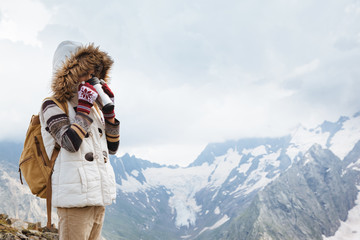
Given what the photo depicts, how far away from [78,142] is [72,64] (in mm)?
1406

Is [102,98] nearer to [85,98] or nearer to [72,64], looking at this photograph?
[85,98]

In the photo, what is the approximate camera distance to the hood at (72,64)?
4.45 meters

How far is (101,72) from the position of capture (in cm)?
527

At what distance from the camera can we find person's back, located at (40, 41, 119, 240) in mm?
4031

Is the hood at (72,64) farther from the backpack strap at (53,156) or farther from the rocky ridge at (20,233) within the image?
the rocky ridge at (20,233)

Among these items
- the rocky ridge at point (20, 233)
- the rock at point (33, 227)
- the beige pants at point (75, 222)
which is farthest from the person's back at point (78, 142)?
the rock at point (33, 227)

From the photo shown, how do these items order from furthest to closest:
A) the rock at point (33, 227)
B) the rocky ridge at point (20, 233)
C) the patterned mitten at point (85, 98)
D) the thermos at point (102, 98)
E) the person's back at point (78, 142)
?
the rock at point (33, 227) → the rocky ridge at point (20, 233) → the thermos at point (102, 98) → the patterned mitten at point (85, 98) → the person's back at point (78, 142)

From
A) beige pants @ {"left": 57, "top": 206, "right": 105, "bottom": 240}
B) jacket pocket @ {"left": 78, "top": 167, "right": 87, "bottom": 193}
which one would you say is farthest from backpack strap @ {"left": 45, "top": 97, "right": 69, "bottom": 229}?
jacket pocket @ {"left": 78, "top": 167, "right": 87, "bottom": 193}

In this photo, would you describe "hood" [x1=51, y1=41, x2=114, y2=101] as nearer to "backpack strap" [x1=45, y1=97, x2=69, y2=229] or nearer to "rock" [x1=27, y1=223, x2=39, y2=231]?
"backpack strap" [x1=45, y1=97, x2=69, y2=229]

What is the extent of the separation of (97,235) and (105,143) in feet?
5.10

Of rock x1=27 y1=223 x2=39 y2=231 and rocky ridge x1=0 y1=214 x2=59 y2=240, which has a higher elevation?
rocky ridge x1=0 y1=214 x2=59 y2=240

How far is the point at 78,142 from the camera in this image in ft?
13.2

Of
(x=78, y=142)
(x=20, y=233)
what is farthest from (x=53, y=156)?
(x=20, y=233)

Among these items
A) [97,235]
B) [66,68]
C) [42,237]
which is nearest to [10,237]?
[42,237]
